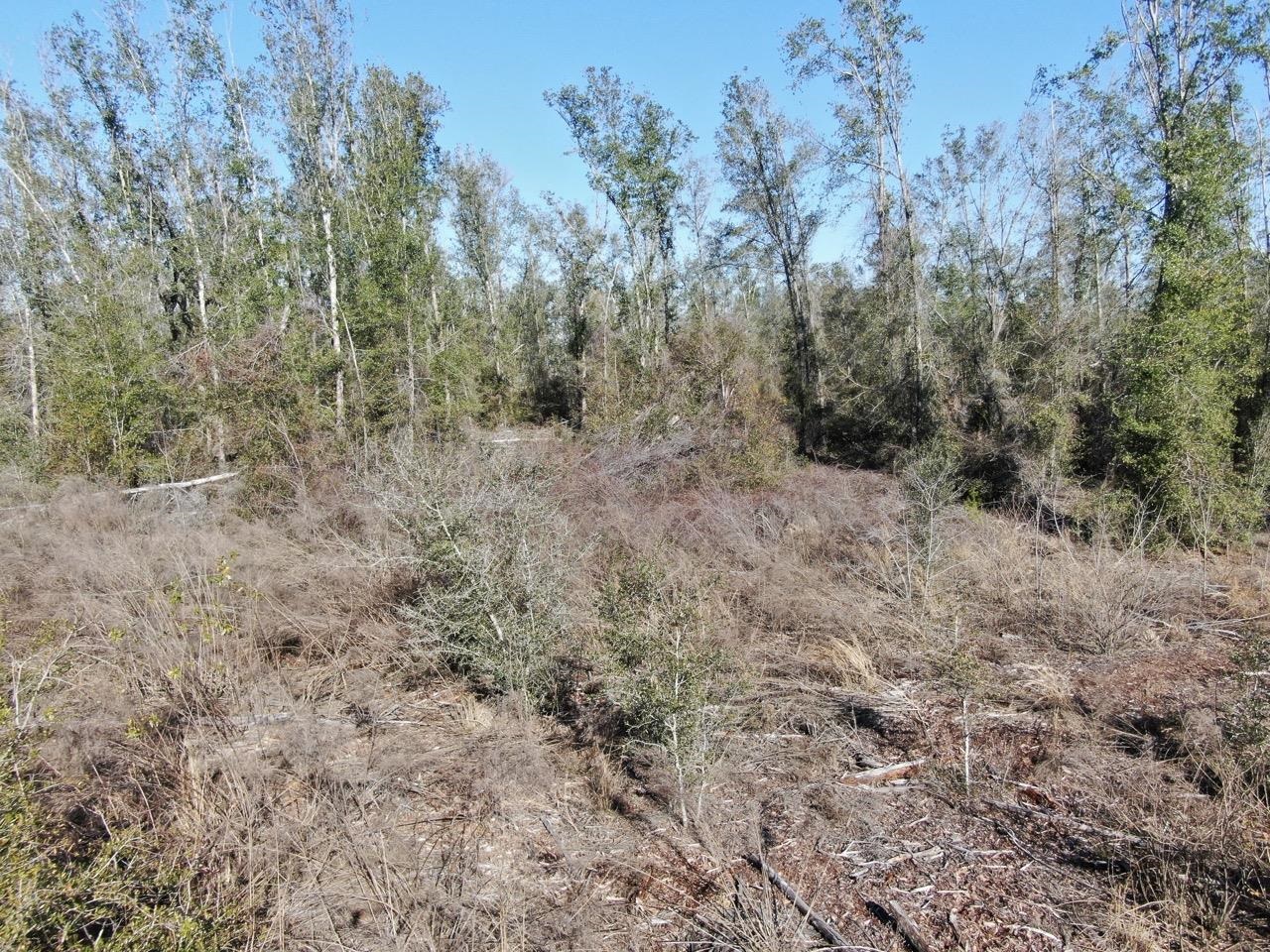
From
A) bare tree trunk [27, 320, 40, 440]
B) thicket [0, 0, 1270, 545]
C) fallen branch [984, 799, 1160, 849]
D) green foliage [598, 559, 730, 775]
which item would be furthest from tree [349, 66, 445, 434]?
fallen branch [984, 799, 1160, 849]

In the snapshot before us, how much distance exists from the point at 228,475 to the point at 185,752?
9.30 meters

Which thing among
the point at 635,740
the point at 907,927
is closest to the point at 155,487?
the point at 635,740

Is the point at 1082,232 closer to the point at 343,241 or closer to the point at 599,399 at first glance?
the point at 599,399

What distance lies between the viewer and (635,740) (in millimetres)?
4059

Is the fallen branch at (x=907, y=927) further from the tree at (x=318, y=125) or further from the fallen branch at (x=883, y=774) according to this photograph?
the tree at (x=318, y=125)

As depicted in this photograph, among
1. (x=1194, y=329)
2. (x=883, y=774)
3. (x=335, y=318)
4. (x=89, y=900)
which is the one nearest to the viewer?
(x=89, y=900)

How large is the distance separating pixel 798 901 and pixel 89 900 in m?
2.98

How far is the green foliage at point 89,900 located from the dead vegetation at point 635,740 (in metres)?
0.14

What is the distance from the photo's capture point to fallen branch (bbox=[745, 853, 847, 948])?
120 inches

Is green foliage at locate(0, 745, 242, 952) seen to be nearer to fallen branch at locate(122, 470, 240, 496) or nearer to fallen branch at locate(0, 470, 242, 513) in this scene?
fallen branch at locate(0, 470, 242, 513)

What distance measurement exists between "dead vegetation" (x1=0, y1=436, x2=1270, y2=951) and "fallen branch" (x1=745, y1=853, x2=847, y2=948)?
0.03 meters

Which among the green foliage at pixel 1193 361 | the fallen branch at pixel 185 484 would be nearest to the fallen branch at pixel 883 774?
the green foliage at pixel 1193 361

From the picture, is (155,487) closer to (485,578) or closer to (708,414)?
(485,578)

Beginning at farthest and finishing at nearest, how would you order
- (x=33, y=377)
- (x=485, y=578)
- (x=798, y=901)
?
(x=33, y=377)
(x=485, y=578)
(x=798, y=901)
